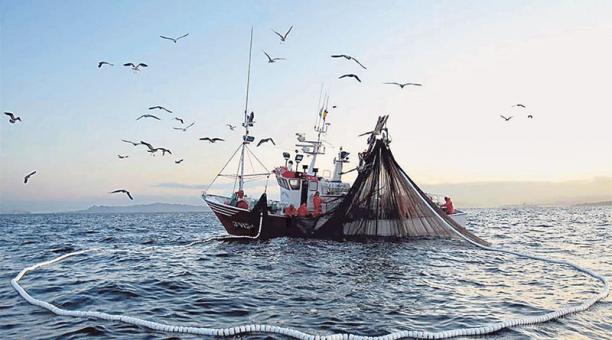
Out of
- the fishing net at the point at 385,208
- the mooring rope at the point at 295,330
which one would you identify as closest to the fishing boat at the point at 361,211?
the fishing net at the point at 385,208

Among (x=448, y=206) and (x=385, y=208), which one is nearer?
Result: (x=385, y=208)

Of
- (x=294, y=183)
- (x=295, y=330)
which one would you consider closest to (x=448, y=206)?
(x=294, y=183)

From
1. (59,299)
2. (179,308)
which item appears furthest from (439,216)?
(59,299)

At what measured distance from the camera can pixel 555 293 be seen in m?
11.0

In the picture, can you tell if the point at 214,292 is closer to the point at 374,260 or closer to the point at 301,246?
the point at 374,260

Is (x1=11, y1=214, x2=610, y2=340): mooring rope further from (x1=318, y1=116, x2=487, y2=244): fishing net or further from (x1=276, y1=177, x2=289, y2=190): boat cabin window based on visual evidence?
(x1=276, y1=177, x2=289, y2=190): boat cabin window

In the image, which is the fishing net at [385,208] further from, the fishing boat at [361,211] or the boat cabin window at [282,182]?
the boat cabin window at [282,182]

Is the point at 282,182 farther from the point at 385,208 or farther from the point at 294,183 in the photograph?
the point at 385,208

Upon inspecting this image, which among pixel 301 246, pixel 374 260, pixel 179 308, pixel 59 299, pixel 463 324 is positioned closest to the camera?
pixel 463 324

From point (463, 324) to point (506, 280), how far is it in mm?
5055

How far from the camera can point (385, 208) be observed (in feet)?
68.6

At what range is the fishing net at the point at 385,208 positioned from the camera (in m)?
20.0

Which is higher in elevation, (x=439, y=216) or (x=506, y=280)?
(x=439, y=216)

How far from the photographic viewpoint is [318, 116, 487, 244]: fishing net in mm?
→ 20031
